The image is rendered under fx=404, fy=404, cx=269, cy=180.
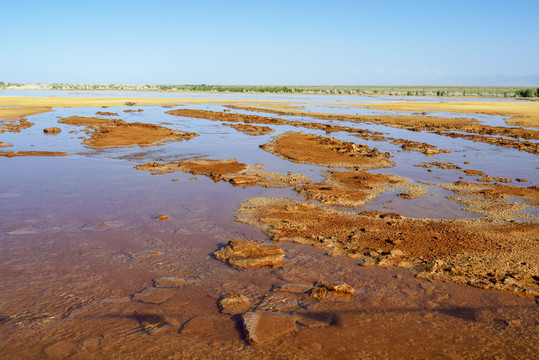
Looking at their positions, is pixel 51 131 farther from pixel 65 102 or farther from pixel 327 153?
pixel 65 102

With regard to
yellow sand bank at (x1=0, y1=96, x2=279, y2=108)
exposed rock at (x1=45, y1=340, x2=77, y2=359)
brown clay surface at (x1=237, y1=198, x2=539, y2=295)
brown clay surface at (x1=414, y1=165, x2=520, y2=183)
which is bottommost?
brown clay surface at (x1=414, y1=165, x2=520, y2=183)

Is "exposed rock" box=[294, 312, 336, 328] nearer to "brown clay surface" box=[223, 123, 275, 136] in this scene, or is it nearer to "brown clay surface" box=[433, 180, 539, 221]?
"brown clay surface" box=[433, 180, 539, 221]

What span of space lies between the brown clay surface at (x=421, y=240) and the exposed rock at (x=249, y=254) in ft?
2.03

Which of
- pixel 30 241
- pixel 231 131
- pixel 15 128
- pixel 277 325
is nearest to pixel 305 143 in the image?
pixel 231 131

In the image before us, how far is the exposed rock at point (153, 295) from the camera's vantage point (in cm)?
495

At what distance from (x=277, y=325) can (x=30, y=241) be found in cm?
471

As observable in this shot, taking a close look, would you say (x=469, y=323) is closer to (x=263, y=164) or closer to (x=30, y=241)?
(x=30, y=241)

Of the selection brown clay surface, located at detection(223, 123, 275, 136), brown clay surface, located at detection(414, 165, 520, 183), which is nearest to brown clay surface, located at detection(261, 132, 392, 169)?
brown clay surface, located at detection(414, 165, 520, 183)

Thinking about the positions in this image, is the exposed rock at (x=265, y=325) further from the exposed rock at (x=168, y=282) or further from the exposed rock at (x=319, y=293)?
the exposed rock at (x=168, y=282)

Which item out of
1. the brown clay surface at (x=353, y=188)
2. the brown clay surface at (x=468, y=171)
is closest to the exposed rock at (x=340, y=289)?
the brown clay surface at (x=353, y=188)

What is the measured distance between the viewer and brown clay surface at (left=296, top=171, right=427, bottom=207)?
9.66m

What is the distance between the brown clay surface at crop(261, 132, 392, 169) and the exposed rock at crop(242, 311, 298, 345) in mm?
9884

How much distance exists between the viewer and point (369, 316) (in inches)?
186

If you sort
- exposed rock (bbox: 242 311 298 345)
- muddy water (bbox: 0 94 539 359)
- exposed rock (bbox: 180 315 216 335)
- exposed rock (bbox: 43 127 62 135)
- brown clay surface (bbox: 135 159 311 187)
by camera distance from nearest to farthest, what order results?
muddy water (bbox: 0 94 539 359)
exposed rock (bbox: 242 311 298 345)
exposed rock (bbox: 180 315 216 335)
brown clay surface (bbox: 135 159 311 187)
exposed rock (bbox: 43 127 62 135)
